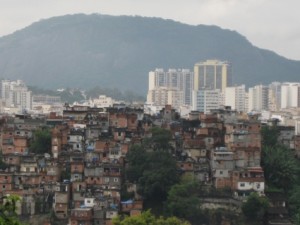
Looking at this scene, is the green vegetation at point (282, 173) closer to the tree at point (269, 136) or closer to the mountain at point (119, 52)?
the tree at point (269, 136)

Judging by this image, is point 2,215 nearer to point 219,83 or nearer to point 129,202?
point 129,202

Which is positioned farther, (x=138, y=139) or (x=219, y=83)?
(x=219, y=83)

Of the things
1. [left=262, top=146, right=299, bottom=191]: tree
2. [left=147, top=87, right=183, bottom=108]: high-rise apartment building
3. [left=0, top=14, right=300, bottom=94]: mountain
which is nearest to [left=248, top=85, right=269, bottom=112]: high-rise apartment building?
[left=147, top=87, right=183, bottom=108]: high-rise apartment building

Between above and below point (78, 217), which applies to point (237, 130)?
above

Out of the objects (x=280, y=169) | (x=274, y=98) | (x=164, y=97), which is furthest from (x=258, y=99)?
(x=280, y=169)

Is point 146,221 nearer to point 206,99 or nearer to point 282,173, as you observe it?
point 282,173

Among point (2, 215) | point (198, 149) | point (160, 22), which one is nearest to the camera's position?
point (2, 215)

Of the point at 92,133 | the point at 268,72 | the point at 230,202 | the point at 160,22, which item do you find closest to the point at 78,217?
the point at 230,202

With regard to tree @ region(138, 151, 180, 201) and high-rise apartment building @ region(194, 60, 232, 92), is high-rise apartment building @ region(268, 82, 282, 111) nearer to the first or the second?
high-rise apartment building @ region(194, 60, 232, 92)
